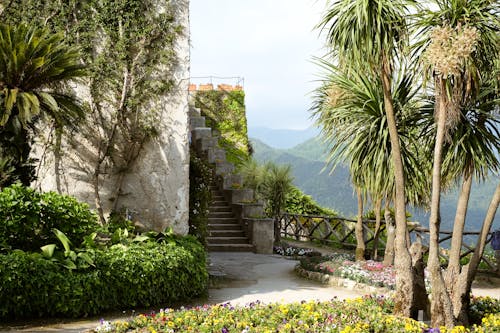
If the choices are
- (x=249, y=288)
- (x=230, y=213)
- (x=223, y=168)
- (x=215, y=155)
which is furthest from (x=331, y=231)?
(x=249, y=288)

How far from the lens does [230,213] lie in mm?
16656

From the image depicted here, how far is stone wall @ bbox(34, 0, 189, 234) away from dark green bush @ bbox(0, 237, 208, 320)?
3.94 ft

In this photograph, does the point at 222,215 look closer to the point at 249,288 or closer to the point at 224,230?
the point at 224,230

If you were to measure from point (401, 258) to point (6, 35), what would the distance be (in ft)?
21.7

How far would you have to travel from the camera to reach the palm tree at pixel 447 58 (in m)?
6.05

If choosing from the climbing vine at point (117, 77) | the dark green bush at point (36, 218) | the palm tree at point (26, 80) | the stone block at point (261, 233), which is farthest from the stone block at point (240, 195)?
the palm tree at point (26, 80)

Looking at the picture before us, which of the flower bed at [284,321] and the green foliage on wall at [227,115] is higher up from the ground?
the green foliage on wall at [227,115]

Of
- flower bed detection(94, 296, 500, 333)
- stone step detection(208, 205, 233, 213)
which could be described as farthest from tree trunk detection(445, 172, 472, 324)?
stone step detection(208, 205, 233, 213)

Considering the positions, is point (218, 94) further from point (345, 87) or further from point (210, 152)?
point (345, 87)

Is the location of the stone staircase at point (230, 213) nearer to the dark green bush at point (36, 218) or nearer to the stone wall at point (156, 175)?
the stone wall at point (156, 175)

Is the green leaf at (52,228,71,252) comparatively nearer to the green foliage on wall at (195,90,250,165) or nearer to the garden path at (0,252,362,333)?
the garden path at (0,252,362,333)

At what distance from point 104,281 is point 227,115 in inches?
595

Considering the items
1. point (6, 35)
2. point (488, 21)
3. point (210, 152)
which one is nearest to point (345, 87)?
point (488, 21)

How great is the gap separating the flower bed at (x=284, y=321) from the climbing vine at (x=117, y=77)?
3998 millimetres
